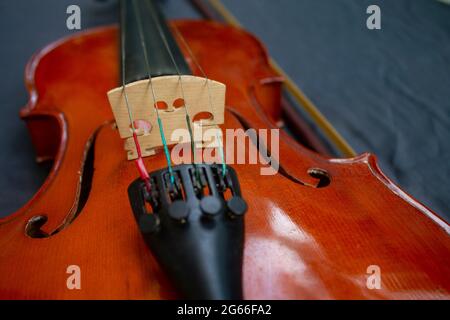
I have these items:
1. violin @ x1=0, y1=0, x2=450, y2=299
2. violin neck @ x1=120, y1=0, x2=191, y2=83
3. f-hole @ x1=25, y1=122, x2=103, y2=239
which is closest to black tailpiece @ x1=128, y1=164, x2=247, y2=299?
violin @ x1=0, y1=0, x2=450, y2=299

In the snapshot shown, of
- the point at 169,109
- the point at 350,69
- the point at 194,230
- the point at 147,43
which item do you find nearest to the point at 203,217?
the point at 194,230

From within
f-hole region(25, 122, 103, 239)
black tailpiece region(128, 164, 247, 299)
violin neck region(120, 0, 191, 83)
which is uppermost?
violin neck region(120, 0, 191, 83)

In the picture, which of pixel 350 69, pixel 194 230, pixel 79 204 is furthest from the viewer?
pixel 350 69

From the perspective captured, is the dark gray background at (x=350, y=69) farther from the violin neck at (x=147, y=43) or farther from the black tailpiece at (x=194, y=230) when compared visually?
the black tailpiece at (x=194, y=230)

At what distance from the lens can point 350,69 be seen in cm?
135

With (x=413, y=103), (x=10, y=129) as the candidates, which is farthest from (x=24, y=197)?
(x=413, y=103)

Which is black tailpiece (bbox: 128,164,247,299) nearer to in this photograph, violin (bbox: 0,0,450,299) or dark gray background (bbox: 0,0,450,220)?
violin (bbox: 0,0,450,299)

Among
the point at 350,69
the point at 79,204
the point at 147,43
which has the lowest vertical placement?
the point at 79,204

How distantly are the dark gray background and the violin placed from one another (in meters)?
0.33

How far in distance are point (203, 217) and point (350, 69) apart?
3.37 feet

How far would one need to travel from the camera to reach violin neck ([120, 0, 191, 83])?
90 centimetres

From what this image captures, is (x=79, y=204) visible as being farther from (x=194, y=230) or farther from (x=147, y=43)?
(x=147, y=43)

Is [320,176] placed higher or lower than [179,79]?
lower

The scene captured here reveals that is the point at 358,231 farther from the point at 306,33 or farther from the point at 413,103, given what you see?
the point at 306,33
